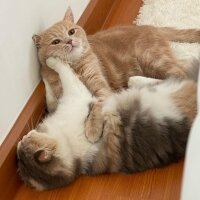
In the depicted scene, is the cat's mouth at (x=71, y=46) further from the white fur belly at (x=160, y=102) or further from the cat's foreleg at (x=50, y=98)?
the white fur belly at (x=160, y=102)

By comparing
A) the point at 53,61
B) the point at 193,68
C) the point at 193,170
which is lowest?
the point at 193,68

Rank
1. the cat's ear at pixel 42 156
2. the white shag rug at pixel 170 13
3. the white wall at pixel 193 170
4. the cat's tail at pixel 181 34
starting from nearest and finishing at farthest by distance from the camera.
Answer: the white wall at pixel 193 170
the cat's ear at pixel 42 156
the cat's tail at pixel 181 34
the white shag rug at pixel 170 13

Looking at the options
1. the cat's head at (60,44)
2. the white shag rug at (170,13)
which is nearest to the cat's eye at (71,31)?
the cat's head at (60,44)

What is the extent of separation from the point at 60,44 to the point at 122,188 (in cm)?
63

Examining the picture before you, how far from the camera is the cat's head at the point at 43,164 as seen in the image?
1.36m

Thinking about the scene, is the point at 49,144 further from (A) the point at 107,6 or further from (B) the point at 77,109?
(A) the point at 107,6

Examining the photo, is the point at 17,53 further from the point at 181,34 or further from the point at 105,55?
the point at 181,34

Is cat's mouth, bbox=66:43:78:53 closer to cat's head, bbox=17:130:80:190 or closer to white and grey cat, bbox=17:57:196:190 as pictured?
white and grey cat, bbox=17:57:196:190

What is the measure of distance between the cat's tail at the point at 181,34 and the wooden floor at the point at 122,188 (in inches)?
26.9

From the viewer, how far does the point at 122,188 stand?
1427mm

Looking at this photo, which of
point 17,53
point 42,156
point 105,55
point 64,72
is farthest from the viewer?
point 105,55

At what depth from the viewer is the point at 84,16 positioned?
2000 millimetres

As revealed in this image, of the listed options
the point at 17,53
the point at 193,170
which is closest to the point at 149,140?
the point at 17,53

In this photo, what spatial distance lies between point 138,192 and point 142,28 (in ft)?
2.54
